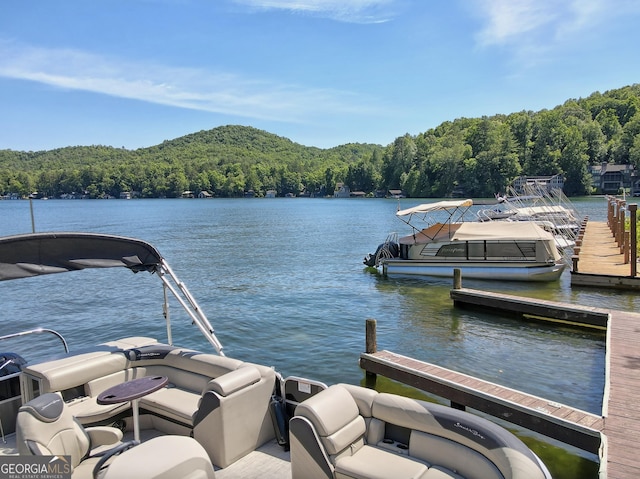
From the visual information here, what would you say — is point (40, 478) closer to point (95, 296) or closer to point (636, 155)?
point (95, 296)

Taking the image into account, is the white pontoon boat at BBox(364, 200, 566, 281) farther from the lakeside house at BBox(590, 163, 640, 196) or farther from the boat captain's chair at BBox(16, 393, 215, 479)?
the lakeside house at BBox(590, 163, 640, 196)

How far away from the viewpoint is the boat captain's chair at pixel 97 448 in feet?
11.7

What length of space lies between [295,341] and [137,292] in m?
12.5

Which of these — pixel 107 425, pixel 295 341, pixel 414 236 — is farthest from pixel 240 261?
pixel 107 425

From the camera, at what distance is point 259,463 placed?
540cm

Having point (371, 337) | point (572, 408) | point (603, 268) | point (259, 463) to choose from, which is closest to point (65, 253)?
point (259, 463)

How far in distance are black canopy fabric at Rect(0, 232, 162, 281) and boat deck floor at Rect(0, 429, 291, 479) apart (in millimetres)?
2072

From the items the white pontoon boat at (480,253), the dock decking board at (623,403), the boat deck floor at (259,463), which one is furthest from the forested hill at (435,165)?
the boat deck floor at (259,463)

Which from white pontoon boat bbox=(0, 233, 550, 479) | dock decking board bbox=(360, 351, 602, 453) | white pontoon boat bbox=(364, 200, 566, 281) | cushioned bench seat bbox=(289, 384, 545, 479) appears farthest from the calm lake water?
white pontoon boat bbox=(0, 233, 550, 479)

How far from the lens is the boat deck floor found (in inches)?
203

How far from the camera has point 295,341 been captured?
14734 millimetres

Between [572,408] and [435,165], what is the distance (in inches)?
4748

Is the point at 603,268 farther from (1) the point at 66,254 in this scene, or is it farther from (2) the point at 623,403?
(1) the point at 66,254

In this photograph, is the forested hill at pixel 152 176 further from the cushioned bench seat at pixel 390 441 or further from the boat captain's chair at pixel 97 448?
the boat captain's chair at pixel 97 448
